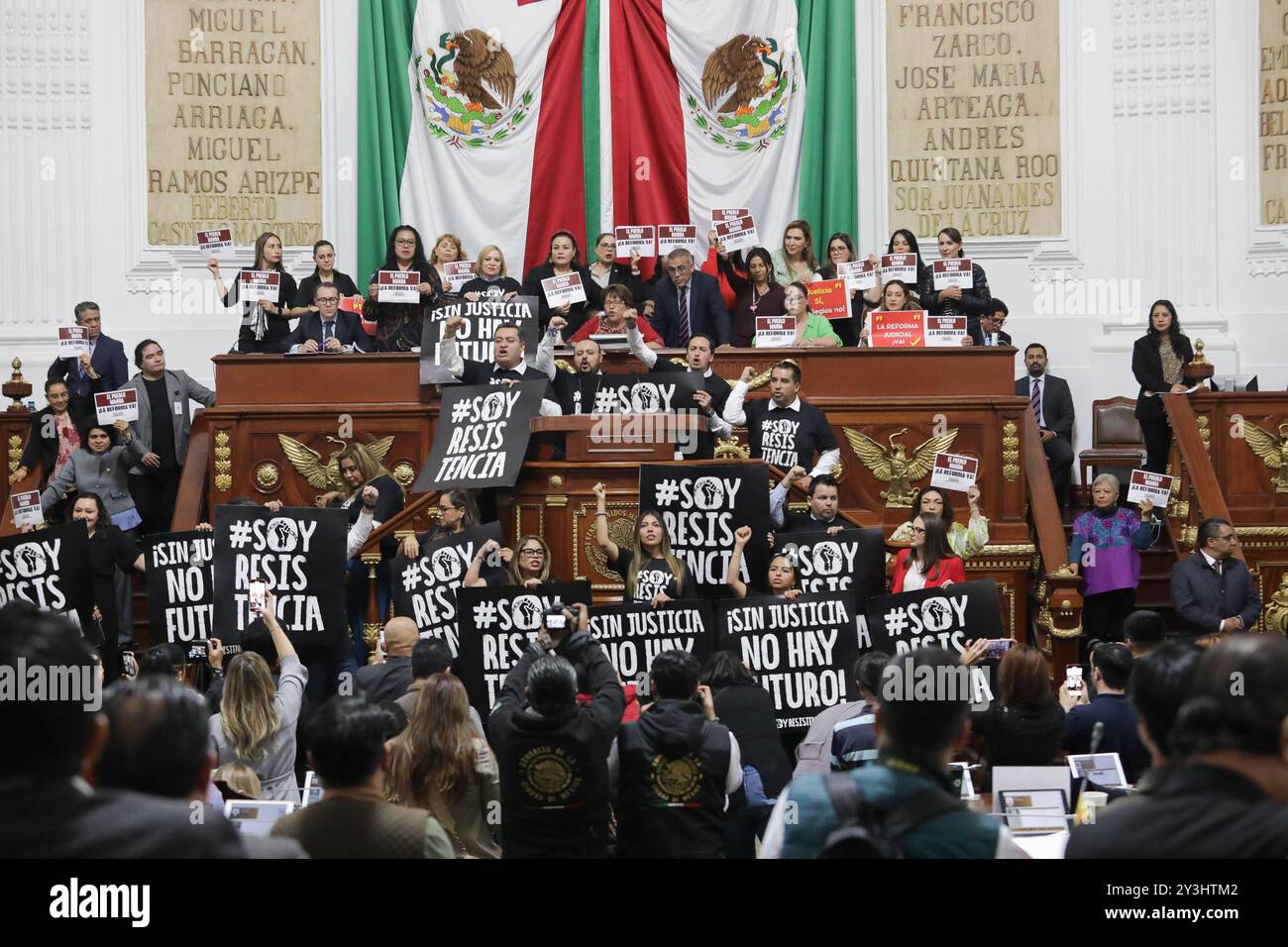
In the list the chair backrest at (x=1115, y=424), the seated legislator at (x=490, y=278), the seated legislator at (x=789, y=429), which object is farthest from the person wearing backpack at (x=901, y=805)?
the chair backrest at (x=1115, y=424)

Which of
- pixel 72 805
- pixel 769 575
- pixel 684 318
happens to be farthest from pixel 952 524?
pixel 72 805

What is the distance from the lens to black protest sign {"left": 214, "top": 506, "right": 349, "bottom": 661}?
11086mm

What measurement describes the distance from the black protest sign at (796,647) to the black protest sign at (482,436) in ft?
6.87

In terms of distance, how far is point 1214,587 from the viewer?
12.2 meters

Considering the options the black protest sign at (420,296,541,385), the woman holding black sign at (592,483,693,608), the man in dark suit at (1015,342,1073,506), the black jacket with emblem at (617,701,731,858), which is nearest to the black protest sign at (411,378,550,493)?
the woman holding black sign at (592,483,693,608)

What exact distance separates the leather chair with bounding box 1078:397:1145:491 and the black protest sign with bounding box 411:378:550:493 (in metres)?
6.23

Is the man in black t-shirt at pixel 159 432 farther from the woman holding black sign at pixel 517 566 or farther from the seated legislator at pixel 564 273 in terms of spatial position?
the woman holding black sign at pixel 517 566

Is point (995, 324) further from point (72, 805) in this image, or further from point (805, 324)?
point (72, 805)

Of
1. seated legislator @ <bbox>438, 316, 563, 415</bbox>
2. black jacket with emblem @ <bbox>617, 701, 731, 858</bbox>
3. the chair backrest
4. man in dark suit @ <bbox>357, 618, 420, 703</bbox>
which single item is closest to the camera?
black jacket with emblem @ <bbox>617, 701, 731, 858</bbox>

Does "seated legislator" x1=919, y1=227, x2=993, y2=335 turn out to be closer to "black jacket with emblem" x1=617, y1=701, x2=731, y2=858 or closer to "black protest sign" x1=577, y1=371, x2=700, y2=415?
"black protest sign" x1=577, y1=371, x2=700, y2=415

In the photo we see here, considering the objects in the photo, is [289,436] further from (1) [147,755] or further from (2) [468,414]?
(1) [147,755]

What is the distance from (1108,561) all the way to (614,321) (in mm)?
4055
